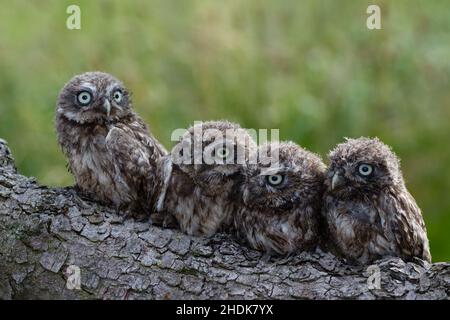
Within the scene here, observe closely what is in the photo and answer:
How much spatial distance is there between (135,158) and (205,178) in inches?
17.1

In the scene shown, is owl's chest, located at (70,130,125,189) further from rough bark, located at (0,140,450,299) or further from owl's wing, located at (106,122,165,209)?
rough bark, located at (0,140,450,299)

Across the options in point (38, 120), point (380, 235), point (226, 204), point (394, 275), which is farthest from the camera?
point (38, 120)

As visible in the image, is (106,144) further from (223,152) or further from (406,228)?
(406,228)

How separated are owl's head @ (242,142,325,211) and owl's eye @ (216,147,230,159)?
0.52 ft

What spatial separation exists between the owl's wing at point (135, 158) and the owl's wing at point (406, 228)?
1.28 metres

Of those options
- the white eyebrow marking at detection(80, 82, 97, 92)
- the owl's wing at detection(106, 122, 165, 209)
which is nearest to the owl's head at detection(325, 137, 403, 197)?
the owl's wing at detection(106, 122, 165, 209)

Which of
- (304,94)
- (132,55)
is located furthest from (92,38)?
(304,94)

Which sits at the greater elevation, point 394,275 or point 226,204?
point 226,204

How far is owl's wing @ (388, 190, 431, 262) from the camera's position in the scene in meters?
3.89

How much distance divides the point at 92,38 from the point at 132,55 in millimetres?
414

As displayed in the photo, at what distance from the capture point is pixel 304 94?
7.12 m

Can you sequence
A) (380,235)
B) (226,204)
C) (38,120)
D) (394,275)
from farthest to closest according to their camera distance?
(38,120)
(226,204)
(380,235)
(394,275)

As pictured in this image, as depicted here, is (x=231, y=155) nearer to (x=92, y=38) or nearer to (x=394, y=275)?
(x=394, y=275)

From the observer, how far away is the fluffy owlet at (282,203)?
3.93 m
